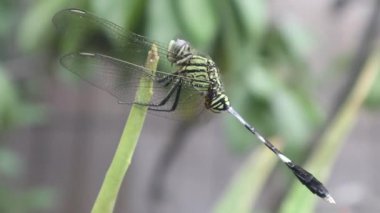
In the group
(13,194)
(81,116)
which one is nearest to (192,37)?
(13,194)

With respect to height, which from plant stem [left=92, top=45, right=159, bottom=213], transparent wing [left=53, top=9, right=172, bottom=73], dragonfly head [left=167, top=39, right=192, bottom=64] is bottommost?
plant stem [left=92, top=45, right=159, bottom=213]

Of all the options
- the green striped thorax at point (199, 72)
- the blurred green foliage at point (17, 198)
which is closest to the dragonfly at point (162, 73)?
the green striped thorax at point (199, 72)

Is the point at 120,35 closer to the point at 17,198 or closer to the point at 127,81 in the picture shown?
the point at 127,81

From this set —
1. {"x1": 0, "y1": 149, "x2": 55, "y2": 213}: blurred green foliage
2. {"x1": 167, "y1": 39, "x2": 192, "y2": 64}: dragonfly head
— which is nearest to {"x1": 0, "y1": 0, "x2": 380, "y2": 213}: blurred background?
{"x1": 0, "y1": 149, "x2": 55, "y2": 213}: blurred green foliage

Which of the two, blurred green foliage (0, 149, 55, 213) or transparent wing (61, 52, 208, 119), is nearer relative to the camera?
transparent wing (61, 52, 208, 119)

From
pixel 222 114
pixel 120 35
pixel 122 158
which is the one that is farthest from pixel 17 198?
pixel 122 158

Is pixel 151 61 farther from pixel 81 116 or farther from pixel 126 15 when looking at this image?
pixel 81 116

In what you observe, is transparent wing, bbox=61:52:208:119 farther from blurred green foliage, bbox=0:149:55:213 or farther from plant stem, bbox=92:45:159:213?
blurred green foliage, bbox=0:149:55:213
